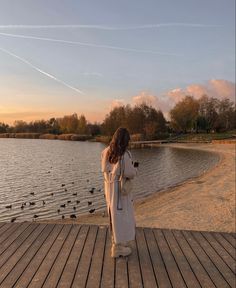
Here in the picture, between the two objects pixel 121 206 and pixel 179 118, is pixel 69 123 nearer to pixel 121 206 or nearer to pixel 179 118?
pixel 179 118

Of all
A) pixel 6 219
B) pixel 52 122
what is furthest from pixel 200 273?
pixel 52 122

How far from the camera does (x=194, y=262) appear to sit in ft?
21.8

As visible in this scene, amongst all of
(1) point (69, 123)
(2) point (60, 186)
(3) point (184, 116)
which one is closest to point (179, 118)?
(3) point (184, 116)

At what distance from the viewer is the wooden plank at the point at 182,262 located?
580 centimetres

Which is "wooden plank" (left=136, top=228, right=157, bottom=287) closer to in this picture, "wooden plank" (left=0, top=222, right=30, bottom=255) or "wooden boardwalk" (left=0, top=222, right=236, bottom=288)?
"wooden boardwalk" (left=0, top=222, right=236, bottom=288)

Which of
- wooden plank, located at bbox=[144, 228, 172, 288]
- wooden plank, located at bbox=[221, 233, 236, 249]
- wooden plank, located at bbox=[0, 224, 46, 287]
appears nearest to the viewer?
wooden plank, located at bbox=[144, 228, 172, 288]

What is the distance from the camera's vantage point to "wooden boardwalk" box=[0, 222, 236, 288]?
18.8 ft

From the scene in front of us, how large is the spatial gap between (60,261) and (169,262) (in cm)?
216

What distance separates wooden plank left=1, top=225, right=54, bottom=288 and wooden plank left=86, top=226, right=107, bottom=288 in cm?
127

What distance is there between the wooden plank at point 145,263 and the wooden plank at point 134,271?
3.0 inches

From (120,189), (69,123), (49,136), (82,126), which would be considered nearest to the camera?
(120,189)

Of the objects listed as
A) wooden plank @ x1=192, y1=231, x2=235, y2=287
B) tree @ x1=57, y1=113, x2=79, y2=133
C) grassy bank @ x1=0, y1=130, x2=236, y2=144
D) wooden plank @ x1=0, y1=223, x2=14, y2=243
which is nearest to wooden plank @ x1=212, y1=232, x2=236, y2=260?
wooden plank @ x1=192, y1=231, x2=235, y2=287

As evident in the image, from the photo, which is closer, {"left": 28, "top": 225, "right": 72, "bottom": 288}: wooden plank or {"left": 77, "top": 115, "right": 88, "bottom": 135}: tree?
{"left": 28, "top": 225, "right": 72, "bottom": 288}: wooden plank

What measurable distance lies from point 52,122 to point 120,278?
14524 cm
